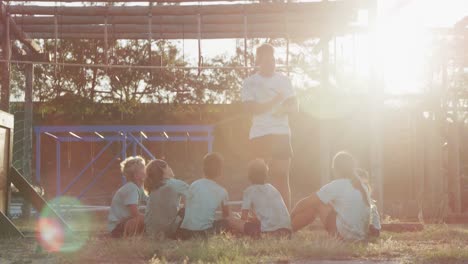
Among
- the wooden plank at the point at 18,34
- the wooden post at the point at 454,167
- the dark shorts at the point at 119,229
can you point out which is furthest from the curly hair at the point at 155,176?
the wooden post at the point at 454,167

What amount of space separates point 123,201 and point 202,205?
3.54ft

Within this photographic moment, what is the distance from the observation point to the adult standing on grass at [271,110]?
7035 millimetres

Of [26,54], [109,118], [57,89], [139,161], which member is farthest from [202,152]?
Answer: [139,161]

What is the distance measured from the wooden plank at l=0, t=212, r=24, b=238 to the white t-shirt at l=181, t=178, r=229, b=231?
174 centimetres

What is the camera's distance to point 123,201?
7.55 m

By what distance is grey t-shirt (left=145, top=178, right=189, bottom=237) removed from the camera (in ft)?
23.2

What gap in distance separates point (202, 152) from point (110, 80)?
6.40 meters

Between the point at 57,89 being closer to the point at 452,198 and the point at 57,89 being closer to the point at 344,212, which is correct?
the point at 452,198

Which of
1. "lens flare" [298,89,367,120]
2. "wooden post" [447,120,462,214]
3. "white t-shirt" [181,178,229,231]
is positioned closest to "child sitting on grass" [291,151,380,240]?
"white t-shirt" [181,178,229,231]

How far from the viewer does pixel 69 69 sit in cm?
2888

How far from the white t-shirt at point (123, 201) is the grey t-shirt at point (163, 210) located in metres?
0.32

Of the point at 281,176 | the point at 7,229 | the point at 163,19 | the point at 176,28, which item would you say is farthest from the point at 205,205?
the point at 176,28

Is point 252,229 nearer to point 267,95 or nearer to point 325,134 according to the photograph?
point 267,95

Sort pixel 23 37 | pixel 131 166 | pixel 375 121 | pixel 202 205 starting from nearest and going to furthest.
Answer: pixel 202 205 → pixel 131 166 → pixel 375 121 → pixel 23 37
